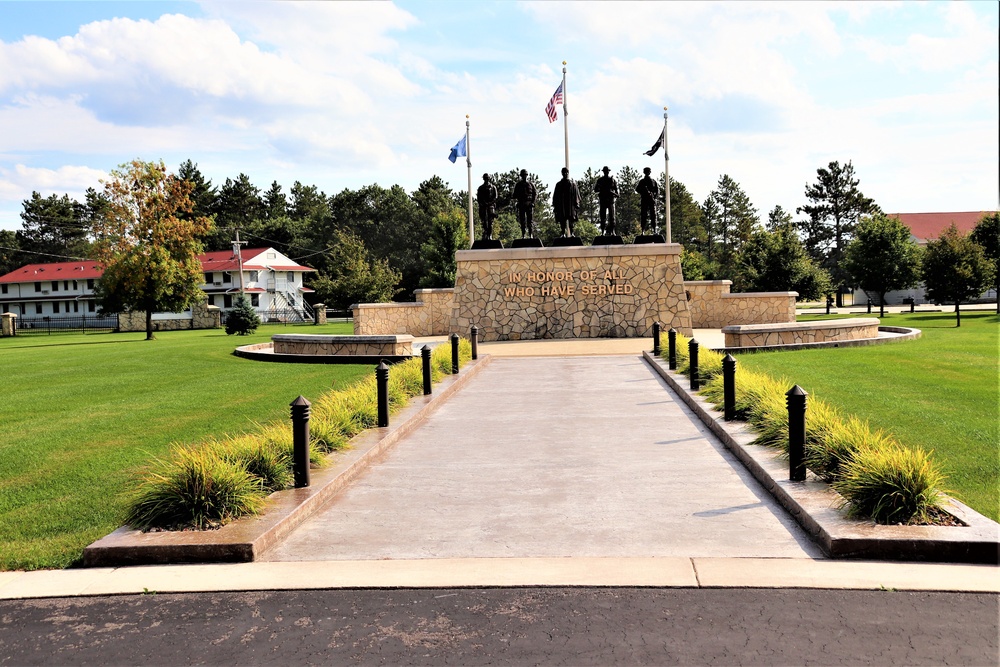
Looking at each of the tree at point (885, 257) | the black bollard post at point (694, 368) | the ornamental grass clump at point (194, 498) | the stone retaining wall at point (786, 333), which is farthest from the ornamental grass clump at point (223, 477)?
the tree at point (885, 257)

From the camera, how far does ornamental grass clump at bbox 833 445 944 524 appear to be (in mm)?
5797

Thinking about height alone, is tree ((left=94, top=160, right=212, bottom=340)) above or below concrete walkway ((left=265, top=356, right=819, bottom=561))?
above

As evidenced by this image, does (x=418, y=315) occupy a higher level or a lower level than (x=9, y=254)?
lower

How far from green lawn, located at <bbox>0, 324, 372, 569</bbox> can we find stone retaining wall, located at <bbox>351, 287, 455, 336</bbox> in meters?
8.75

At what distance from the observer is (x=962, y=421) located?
381 inches

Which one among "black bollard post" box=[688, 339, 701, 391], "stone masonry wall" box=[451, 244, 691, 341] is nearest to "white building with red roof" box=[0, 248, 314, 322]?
"stone masonry wall" box=[451, 244, 691, 341]

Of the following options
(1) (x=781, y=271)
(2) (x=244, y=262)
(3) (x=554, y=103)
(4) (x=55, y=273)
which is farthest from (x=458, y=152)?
(4) (x=55, y=273)

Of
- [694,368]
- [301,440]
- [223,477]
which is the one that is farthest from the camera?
[694,368]

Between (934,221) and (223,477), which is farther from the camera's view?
(934,221)

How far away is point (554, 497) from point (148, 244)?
38336mm

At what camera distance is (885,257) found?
45.4m

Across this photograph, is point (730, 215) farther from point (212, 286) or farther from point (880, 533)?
point (880, 533)

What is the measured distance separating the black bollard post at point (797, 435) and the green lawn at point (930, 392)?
117cm

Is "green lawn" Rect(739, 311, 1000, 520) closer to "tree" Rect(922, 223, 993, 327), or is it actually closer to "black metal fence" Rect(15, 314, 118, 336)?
"tree" Rect(922, 223, 993, 327)
